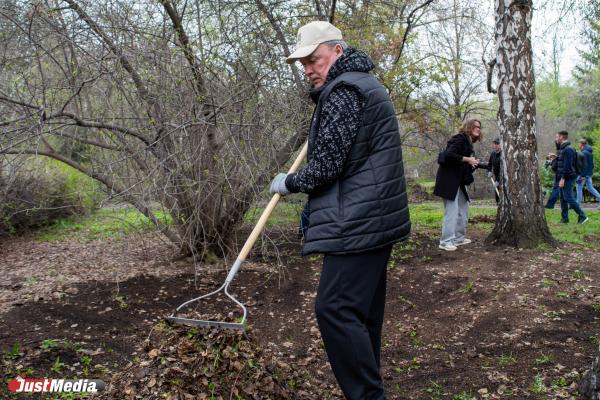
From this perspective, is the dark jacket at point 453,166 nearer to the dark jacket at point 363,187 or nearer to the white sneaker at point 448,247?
the white sneaker at point 448,247

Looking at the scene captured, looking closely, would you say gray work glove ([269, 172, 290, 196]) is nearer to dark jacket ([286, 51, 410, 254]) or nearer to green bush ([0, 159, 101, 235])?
dark jacket ([286, 51, 410, 254])

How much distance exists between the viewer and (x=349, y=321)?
93.9 inches

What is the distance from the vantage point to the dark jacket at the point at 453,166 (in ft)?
21.7

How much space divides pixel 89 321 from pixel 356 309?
9.21 ft

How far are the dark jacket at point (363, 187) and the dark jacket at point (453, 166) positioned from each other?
14.4 ft

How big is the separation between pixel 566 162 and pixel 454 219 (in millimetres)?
4238

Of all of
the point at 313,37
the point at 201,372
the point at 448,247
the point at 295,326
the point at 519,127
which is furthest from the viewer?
the point at 448,247

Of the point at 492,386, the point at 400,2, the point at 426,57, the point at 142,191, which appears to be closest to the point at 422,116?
the point at 426,57

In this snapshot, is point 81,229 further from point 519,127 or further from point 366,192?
point 366,192

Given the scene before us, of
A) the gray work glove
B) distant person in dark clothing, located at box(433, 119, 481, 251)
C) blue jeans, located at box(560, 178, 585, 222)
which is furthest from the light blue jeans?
the gray work glove

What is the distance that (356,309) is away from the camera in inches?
94.6

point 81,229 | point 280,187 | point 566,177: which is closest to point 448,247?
point 566,177

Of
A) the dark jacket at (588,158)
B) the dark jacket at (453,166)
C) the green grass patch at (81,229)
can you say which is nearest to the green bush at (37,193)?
the green grass patch at (81,229)

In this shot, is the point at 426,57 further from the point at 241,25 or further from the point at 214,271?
the point at 214,271
